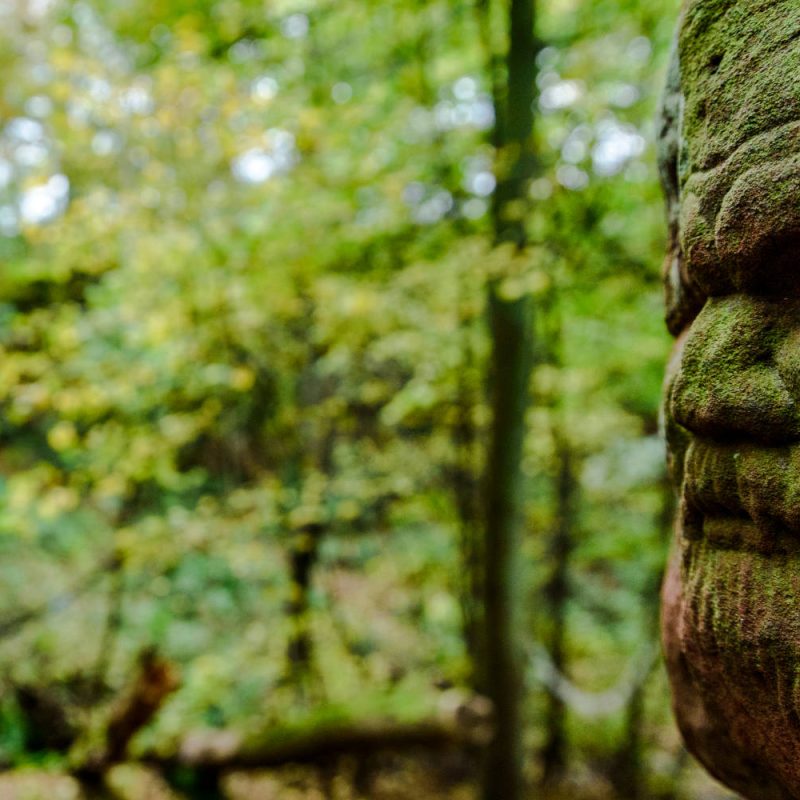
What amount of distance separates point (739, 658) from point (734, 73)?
1.13 meters

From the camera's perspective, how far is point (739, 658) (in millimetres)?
1385

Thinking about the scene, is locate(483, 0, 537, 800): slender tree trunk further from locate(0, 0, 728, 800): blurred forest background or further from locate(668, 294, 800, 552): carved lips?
locate(668, 294, 800, 552): carved lips

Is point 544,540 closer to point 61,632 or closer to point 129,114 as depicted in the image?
point 61,632

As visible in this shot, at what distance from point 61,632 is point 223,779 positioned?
7.48 feet

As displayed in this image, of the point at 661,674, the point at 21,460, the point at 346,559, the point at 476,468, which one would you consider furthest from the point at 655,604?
the point at 21,460

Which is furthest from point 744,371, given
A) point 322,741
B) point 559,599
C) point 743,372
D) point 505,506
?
point 559,599

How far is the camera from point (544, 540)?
7.51m

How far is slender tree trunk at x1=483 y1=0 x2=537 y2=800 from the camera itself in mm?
4832

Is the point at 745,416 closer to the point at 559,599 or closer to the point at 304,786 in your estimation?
the point at 304,786

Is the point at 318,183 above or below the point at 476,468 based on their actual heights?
above

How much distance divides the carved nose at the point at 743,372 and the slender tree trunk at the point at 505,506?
3378 millimetres

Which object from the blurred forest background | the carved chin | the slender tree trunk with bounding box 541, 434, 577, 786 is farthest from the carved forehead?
the slender tree trunk with bounding box 541, 434, 577, 786

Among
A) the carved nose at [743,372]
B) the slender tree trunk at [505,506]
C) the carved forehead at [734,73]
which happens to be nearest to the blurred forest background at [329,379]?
the slender tree trunk at [505,506]

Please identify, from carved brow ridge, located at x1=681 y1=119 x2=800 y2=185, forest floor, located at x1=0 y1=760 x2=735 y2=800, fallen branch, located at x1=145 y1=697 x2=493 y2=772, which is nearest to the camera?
carved brow ridge, located at x1=681 y1=119 x2=800 y2=185
